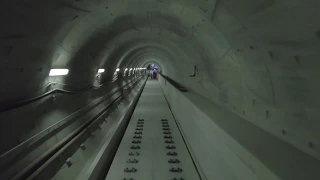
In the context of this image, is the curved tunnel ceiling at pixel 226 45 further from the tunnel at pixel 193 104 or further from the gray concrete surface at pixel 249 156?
the gray concrete surface at pixel 249 156

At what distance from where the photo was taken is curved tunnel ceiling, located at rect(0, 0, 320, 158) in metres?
2.68

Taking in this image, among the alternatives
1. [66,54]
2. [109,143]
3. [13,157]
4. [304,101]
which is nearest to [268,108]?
[304,101]

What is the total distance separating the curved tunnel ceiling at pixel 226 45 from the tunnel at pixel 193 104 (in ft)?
0.06

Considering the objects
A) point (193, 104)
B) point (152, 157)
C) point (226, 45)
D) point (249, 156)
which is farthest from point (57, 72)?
point (249, 156)

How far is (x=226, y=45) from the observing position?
504cm

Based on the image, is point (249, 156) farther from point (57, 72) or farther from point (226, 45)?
point (57, 72)

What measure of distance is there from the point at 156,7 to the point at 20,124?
4.02 m

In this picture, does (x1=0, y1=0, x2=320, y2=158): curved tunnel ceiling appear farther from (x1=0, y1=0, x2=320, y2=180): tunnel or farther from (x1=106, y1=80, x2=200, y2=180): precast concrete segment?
(x1=106, y1=80, x2=200, y2=180): precast concrete segment

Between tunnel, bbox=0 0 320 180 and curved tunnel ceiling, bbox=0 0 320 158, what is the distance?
17mm

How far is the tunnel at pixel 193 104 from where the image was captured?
2660 mm

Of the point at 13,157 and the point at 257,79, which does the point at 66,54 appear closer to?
the point at 13,157

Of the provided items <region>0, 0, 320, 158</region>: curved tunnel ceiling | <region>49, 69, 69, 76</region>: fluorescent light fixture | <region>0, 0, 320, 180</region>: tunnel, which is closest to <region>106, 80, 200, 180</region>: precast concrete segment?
<region>0, 0, 320, 180</region>: tunnel

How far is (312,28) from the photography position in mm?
2363

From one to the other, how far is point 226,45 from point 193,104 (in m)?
1.51
